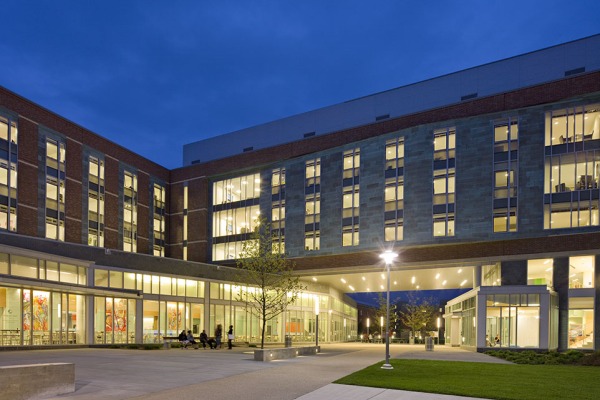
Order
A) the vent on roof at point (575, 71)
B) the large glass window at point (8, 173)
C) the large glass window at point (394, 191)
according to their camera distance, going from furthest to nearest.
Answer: the vent on roof at point (575, 71) → the large glass window at point (394, 191) → the large glass window at point (8, 173)

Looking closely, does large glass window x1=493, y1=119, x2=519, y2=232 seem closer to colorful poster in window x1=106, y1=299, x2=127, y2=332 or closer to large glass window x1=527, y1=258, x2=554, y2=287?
large glass window x1=527, y1=258, x2=554, y2=287

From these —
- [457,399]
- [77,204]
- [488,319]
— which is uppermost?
[77,204]

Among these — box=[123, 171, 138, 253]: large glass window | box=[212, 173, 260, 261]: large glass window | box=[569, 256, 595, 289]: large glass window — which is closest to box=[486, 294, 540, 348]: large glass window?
box=[569, 256, 595, 289]: large glass window

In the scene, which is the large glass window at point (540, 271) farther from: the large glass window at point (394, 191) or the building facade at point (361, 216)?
the large glass window at point (394, 191)

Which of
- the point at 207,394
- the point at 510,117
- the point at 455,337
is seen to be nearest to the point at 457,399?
the point at 207,394

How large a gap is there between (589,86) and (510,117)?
235 inches

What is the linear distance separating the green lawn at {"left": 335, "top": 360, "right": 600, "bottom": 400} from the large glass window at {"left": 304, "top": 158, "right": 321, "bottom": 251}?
28.1m

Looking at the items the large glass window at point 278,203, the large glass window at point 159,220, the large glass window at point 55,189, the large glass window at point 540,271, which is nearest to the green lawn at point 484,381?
the large glass window at point 540,271

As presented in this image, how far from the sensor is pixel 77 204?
47.4 metres

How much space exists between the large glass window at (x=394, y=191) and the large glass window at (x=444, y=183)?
3021 millimetres

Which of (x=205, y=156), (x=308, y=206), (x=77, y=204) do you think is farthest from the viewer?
(x=205, y=156)

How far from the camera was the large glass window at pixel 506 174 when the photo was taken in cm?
4000

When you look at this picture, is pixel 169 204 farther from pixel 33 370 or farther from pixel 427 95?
pixel 33 370

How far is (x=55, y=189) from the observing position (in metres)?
44.8
